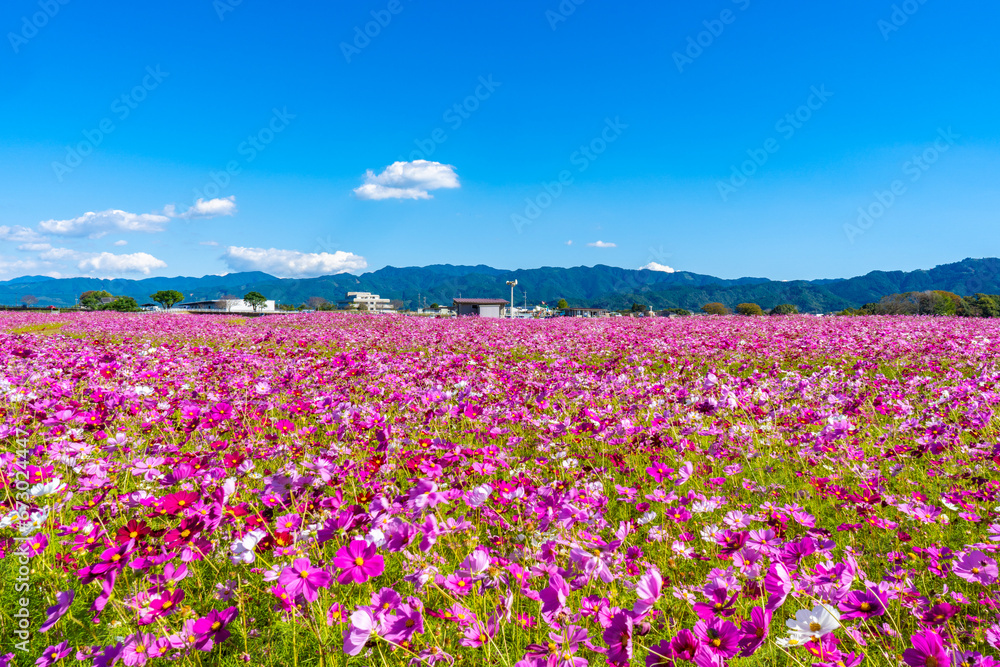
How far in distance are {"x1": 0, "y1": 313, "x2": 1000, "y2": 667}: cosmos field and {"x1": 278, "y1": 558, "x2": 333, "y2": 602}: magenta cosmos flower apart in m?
0.02

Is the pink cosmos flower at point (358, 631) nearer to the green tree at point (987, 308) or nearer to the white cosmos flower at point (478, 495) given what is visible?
the white cosmos flower at point (478, 495)

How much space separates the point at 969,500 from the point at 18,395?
7183 mm

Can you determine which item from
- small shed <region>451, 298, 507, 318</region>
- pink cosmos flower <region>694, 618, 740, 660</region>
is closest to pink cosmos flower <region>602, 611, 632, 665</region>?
pink cosmos flower <region>694, 618, 740, 660</region>

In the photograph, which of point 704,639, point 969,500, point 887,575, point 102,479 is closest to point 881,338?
point 969,500

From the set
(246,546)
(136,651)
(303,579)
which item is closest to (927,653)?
(303,579)

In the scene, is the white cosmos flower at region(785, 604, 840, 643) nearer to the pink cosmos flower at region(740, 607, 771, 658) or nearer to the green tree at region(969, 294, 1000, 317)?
the pink cosmos flower at region(740, 607, 771, 658)

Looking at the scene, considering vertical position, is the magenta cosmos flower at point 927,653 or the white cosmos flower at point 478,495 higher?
the white cosmos flower at point 478,495

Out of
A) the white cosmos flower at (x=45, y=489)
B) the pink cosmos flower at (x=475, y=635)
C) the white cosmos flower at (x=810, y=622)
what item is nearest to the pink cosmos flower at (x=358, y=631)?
the pink cosmos flower at (x=475, y=635)

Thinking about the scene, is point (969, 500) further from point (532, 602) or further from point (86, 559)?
point (86, 559)

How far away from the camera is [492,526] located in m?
2.90

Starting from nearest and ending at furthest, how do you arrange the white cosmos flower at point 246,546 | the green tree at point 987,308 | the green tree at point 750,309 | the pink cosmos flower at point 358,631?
the pink cosmos flower at point 358,631, the white cosmos flower at point 246,546, the green tree at point 987,308, the green tree at point 750,309

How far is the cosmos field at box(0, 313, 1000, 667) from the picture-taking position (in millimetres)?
1636

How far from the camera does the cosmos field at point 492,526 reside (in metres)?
1.64

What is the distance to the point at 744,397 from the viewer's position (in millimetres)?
5289
